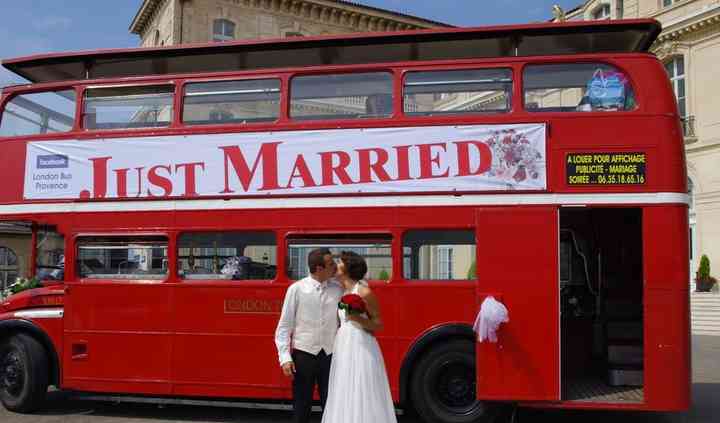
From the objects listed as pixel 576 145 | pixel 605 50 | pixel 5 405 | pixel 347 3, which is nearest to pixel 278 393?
pixel 5 405

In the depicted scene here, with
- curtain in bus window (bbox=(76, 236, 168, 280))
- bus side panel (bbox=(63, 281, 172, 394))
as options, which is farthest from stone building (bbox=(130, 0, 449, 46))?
bus side panel (bbox=(63, 281, 172, 394))

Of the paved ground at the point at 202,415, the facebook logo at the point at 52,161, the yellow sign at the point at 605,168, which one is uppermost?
the facebook logo at the point at 52,161

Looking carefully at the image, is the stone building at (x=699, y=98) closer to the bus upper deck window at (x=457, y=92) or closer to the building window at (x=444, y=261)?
the bus upper deck window at (x=457, y=92)

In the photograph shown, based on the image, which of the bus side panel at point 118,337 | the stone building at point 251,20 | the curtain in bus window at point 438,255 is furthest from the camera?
the stone building at point 251,20

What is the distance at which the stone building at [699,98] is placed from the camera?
2636 centimetres

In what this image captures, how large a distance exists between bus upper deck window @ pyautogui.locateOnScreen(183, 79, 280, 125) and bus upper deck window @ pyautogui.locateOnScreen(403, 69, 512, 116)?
161 centimetres

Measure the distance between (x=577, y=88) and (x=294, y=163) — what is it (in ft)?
10.8

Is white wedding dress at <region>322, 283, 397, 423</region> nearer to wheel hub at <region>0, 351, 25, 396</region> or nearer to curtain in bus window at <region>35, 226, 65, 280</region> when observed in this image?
curtain in bus window at <region>35, 226, 65, 280</region>

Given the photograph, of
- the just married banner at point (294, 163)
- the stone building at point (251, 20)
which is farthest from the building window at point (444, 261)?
the stone building at point (251, 20)

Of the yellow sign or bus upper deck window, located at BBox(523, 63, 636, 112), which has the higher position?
bus upper deck window, located at BBox(523, 63, 636, 112)

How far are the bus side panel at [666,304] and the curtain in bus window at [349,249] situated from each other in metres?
2.74

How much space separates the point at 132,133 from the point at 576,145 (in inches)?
205

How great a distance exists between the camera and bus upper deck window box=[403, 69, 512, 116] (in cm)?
763

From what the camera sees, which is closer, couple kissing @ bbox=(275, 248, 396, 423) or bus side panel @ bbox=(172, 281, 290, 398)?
couple kissing @ bbox=(275, 248, 396, 423)
